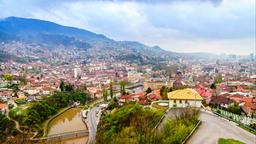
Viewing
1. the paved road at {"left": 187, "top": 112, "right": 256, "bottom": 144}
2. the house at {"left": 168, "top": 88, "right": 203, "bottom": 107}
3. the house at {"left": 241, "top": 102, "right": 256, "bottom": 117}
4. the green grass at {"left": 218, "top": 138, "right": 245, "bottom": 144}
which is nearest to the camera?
the green grass at {"left": 218, "top": 138, "right": 245, "bottom": 144}

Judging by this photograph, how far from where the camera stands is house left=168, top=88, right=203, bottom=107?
19406 mm

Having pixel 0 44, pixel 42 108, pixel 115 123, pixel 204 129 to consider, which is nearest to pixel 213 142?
pixel 204 129

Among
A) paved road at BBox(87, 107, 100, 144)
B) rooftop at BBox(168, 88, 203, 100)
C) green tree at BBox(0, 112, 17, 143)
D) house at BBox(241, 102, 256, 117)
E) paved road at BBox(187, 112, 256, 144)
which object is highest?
rooftop at BBox(168, 88, 203, 100)

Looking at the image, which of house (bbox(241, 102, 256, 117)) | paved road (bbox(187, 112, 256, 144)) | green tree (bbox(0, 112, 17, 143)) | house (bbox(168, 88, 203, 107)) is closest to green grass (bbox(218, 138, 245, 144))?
paved road (bbox(187, 112, 256, 144))

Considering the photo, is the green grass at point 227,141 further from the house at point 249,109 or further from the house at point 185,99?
the house at point 249,109

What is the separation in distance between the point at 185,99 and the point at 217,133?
6.41 metres

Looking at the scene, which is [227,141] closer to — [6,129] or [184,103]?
[184,103]

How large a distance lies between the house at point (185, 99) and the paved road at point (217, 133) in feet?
12.2

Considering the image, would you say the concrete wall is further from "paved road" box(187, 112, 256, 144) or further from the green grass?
the green grass

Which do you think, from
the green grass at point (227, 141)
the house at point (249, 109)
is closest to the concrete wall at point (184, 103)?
the green grass at point (227, 141)

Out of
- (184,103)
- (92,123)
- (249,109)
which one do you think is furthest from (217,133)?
(92,123)

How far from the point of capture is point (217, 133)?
515 inches

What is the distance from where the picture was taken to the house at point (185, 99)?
1941 cm

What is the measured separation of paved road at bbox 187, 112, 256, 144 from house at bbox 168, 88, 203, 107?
3726 millimetres
